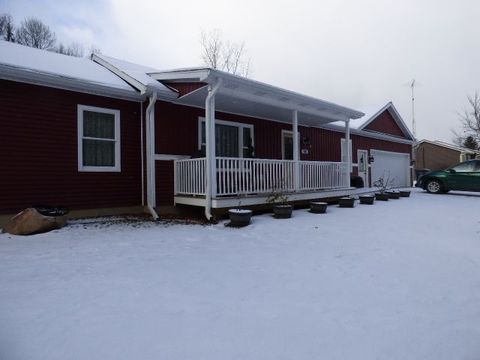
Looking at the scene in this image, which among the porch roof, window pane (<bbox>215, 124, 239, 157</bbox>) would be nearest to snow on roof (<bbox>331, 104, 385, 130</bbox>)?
the porch roof

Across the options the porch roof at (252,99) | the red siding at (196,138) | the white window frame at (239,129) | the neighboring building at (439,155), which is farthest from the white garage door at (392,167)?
the neighboring building at (439,155)

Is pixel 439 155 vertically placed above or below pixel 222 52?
below

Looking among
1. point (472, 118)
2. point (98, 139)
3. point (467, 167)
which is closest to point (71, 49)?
point (98, 139)

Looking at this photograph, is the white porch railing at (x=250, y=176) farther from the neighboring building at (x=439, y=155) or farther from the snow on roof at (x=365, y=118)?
the neighboring building at (x=439, y=155)

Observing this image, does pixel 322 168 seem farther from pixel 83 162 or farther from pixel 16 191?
pixel 16 191

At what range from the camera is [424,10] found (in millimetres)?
11336

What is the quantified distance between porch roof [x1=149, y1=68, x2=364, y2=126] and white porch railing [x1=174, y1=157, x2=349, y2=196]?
150cm

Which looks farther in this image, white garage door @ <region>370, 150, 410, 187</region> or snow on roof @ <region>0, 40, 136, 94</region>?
white garage door @ <region>370, 150, 410, 187</region>

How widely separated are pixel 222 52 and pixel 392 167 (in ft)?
48.3

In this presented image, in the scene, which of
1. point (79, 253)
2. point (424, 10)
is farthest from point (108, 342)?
point (424, 10)

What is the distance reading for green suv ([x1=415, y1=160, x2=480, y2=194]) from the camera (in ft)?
43.7

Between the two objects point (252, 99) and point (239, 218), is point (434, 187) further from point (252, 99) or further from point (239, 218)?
point (239, 218)

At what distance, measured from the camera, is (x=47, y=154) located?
680 centimetres

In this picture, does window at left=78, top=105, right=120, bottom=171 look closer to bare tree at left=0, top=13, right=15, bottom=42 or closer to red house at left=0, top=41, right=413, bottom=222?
red house at left=0, top=41, right=413, bottom=222
